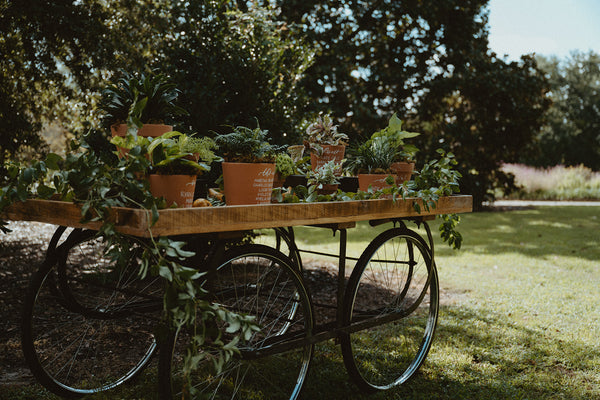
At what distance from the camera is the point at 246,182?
2008 mm

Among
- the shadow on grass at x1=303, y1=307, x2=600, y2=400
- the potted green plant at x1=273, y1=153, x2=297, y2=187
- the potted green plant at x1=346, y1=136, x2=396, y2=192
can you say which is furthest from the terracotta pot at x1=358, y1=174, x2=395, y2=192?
the shadow on grass at x1=303, y1=307, x2=600, y2=400

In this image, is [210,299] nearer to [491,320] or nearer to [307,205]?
[307,205]

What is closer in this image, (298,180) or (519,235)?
(298,180)

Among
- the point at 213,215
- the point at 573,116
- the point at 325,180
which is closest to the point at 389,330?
the point at 325,180

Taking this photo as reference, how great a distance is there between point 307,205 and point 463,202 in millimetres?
1263

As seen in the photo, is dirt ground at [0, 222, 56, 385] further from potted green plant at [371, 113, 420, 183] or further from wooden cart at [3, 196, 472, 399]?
potted green plant at [371, 113, 420, 183]

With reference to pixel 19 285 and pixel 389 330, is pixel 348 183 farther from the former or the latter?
pixel 19 285

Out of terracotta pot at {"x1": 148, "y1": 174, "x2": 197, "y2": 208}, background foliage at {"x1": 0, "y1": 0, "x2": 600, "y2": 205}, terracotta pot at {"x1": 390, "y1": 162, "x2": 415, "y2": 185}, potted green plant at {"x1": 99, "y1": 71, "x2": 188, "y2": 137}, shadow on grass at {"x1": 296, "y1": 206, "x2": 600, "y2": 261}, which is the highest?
background foliage at {"x1": 0, "y1": 0, "x2": 600, "y2": 205}

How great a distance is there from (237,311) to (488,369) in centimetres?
156

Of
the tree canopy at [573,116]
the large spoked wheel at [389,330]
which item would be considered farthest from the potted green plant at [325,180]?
the tree canopy at [573,116]

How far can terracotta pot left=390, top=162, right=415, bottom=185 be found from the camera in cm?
289

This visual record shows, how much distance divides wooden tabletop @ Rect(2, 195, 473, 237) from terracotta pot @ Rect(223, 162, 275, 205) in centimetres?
10

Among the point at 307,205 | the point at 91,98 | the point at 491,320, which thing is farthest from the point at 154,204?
the point at 91,98

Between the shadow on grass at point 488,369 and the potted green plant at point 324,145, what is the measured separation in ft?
3.96
